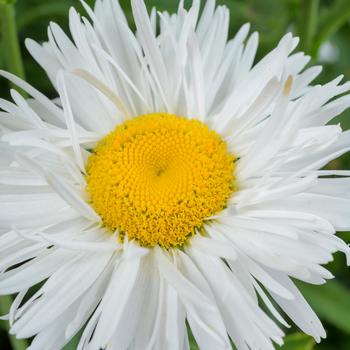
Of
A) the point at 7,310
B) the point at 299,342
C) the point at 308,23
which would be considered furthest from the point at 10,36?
the point at 299,342

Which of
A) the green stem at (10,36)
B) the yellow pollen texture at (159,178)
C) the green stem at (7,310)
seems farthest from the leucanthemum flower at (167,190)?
the green stem at (7,310)

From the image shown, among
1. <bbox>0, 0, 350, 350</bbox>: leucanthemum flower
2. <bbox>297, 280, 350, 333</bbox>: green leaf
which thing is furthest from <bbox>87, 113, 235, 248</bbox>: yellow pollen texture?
Result: <bbox>297, 280, 350, 333</bbox>: green leaf

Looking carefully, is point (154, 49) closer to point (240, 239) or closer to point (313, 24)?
point (240, 239)

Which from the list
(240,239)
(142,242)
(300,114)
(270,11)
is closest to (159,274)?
(142,242)

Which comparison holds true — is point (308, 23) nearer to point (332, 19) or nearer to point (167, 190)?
point (332, 19)

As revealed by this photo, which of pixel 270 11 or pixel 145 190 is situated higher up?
pixel 270 11

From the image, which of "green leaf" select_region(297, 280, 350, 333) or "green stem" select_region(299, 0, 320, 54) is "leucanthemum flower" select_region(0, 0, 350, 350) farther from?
"green leaf" select_region(297, 280, 350, 333)
